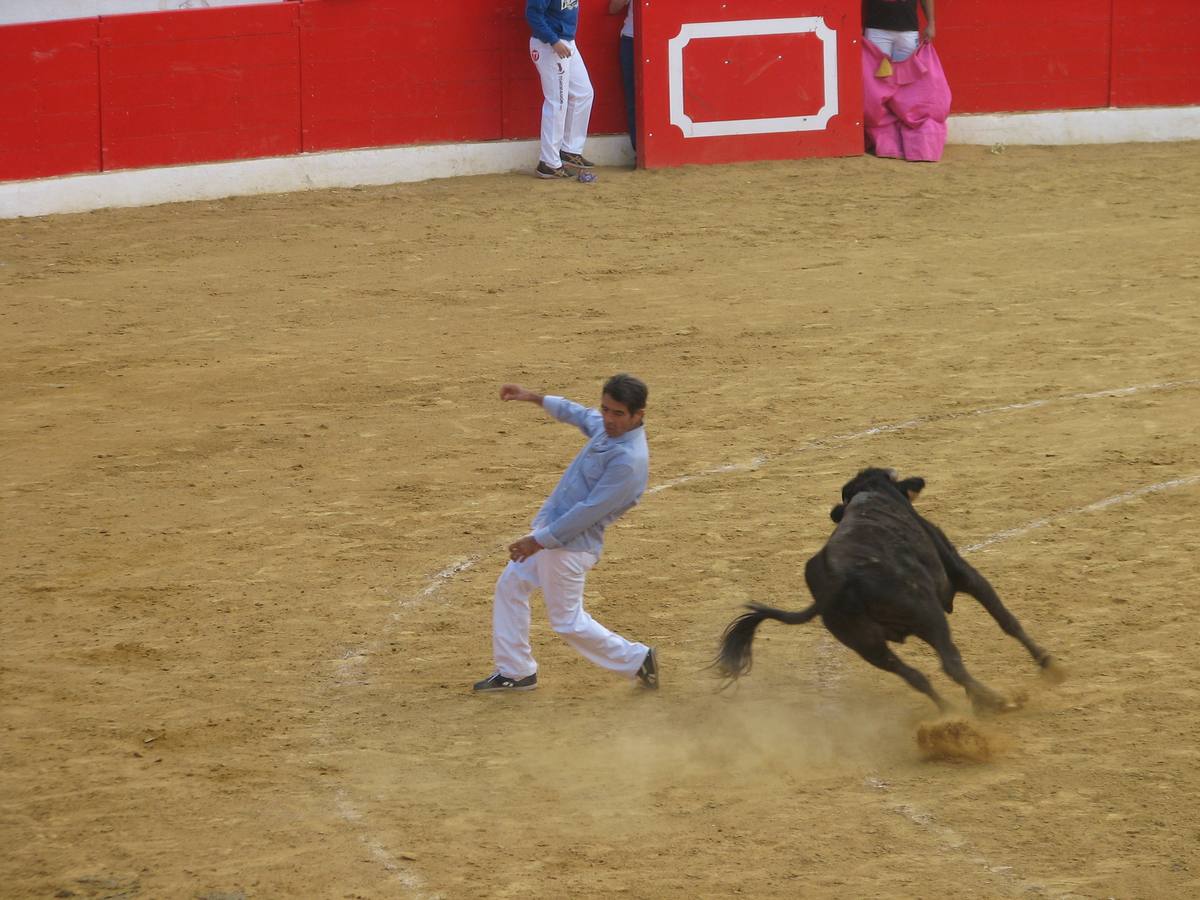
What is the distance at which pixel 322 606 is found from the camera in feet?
23.8

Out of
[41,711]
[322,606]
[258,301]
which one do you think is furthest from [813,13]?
[41,711]

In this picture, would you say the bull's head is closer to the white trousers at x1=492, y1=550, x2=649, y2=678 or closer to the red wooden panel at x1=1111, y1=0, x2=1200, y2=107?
the white trousers at x1=492, y1=550, x2=649, y2=678

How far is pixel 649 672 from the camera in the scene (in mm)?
6391

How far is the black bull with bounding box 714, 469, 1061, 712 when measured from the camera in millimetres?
5629

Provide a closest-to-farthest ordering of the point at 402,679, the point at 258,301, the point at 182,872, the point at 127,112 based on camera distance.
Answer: the point at 182,872, the point at 402,679, the point at 258,301, the point at 127,112

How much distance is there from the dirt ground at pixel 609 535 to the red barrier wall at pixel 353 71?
0.73 metres

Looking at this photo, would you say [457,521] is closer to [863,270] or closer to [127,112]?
[863,270]

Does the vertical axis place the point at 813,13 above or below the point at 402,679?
above

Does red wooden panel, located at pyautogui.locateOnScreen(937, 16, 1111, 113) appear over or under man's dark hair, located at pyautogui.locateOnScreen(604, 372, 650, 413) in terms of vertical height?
over

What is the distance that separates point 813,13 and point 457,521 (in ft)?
31.4

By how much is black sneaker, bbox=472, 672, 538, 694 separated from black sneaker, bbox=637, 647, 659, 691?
0.43 meters

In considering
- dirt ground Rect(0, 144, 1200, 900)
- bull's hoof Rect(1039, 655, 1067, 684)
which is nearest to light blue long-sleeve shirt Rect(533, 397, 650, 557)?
dirt ground Rect(0, 144, 1200, 900)

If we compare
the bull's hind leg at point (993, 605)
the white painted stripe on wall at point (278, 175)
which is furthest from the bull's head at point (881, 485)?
the white painted stripe on wall at point (278, 175)

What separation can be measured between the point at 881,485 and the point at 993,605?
0.61 m
